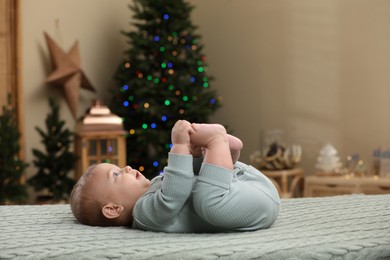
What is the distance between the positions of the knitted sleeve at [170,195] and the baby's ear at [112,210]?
0.35 ft

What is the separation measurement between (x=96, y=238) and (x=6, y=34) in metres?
3.24

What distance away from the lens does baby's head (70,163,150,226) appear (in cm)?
220

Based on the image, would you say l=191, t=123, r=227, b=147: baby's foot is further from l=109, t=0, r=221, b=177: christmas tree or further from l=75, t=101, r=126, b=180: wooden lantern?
l=109, t=0, r=221, b=177: christmas tree

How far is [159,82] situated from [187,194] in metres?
3.59

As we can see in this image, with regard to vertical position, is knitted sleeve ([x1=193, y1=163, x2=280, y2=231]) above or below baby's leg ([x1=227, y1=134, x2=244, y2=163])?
below

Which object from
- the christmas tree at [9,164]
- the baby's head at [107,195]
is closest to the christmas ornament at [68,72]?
the christmas tree at [9,164]

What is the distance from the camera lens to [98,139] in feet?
16.6

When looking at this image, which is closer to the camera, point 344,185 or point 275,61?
point 344,185

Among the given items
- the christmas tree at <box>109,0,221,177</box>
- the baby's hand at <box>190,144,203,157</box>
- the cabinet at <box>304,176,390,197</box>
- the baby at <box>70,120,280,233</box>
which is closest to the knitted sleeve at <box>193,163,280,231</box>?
the baby at <box>70,120,280,233</box>

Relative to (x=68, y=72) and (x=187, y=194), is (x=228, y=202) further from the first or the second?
(x=68, y=72)

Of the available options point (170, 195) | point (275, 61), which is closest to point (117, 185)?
point (170, 195)

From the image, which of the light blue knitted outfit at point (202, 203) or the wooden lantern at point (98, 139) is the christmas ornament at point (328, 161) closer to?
the wooden lantern at point (98, 139)

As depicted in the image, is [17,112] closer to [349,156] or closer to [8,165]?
[8,165]

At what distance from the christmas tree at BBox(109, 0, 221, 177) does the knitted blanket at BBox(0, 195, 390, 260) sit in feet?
10.3
